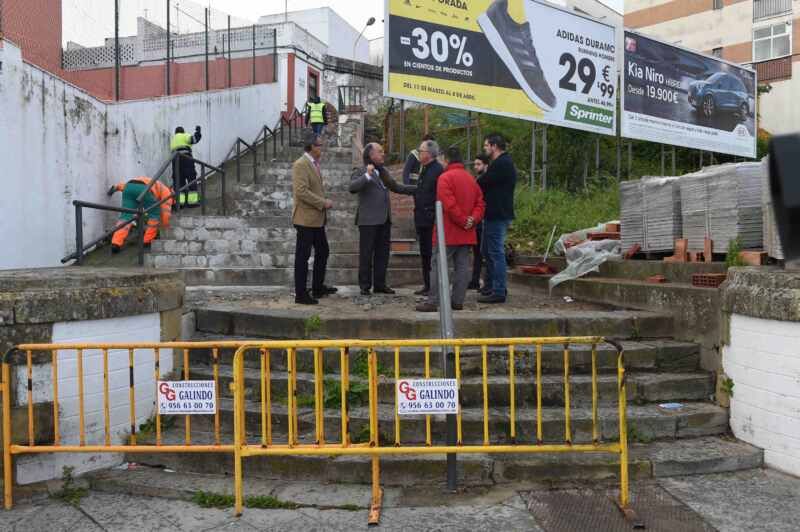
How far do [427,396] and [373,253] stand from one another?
12.8ft

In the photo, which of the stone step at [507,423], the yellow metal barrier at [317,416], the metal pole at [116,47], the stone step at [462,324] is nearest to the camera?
the yellow metal barrier at [317,416]

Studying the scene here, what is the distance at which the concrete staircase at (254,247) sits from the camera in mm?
8664

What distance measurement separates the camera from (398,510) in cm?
375

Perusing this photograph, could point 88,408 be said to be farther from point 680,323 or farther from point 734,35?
point 734,35

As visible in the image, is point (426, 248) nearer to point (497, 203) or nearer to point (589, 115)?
point (497, 203)

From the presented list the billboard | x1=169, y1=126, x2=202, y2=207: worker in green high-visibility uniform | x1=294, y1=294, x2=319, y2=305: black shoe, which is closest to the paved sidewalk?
x1=294, y1=294, x2=319, y2=305: black shoe

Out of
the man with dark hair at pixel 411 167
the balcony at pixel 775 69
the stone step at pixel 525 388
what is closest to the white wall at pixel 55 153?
the stone step at pixel 525 388

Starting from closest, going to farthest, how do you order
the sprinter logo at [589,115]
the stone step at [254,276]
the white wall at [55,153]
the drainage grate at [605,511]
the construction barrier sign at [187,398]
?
the drainage grate at [605,511] → the construction barrier sign at [187,398] → the white wall at [55,153] → the stone step at [254,276] → the sprinter logo at [589,115]

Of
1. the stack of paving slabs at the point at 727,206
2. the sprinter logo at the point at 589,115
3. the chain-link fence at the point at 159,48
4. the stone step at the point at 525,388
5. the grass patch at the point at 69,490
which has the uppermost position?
the chain-link fence at the point at 159,48

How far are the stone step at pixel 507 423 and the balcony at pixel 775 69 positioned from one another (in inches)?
1068

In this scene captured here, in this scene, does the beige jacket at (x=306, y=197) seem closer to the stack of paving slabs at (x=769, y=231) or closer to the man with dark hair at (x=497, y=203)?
the man with dark hair at (x=497, y=203)

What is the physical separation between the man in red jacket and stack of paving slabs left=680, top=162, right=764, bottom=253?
2442 millimetres

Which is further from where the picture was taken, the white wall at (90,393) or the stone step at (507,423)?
the stone step at (507,423)

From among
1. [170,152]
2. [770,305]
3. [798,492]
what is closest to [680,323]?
[770,305]
